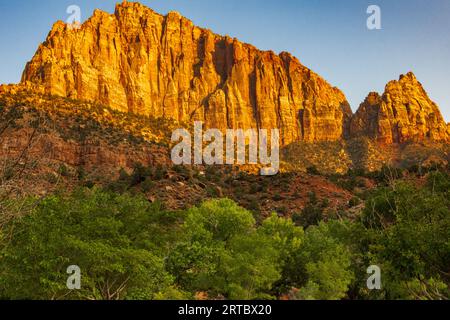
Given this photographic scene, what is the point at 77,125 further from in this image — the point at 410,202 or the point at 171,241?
the point at 410,202

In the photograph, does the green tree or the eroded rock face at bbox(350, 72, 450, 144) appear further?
the eroded rock face at bbox(350, 72, 450, 144)

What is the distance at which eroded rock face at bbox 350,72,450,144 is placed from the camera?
14725cm

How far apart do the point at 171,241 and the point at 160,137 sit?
74765mm

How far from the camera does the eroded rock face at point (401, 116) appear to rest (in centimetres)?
14725

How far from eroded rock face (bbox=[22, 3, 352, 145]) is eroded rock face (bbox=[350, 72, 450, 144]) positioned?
10.1m

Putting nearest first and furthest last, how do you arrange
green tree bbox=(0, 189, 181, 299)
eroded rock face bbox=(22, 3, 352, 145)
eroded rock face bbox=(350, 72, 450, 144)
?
1. green tree bbox=(0, 189, 181, 299)
2. eroded rock face bbox=(22, 3, 352, 145)
3. eroded rock face bbox=(350, 72, 450, 144)

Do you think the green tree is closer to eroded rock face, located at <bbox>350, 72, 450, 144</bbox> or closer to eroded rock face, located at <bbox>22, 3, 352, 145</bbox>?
eroded rock face, located at <bbox>22, 3, 352, 145</bbox>

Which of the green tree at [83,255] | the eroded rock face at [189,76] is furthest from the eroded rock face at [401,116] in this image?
the green tree at [83,255]

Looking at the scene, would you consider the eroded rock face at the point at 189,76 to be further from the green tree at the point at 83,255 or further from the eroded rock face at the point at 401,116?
the green tree at the point at 83,255

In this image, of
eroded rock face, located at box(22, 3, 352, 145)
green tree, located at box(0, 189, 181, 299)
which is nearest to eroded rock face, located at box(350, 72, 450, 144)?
eroded rock face, located at box(22, 3, 352, 145)

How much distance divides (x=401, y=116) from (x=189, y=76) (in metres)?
74.3

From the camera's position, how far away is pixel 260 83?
16938 centimetres

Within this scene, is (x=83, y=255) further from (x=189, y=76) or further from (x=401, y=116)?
(x=189, y=76)

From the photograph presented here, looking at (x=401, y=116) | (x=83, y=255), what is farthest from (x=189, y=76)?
(x=83, y=255)
